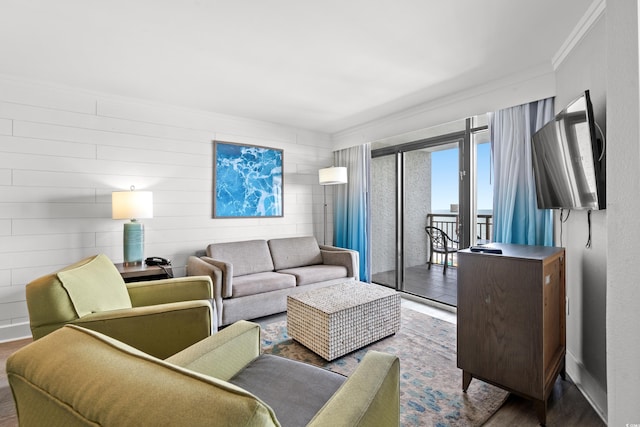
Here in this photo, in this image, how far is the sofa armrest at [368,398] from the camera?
0.85 metres

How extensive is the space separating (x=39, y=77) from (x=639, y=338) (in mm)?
4336

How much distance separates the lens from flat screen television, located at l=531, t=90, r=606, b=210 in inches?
66.6

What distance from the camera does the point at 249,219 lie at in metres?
4.15

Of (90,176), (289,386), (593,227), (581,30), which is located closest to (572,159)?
(593,227)

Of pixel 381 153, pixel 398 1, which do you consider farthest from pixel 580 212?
pixel 381 153

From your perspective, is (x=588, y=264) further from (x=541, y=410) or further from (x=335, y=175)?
(x=335, y=175)

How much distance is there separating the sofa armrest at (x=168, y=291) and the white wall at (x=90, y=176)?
4.55ft

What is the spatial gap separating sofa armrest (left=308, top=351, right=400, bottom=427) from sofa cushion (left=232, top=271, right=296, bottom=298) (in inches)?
87.9

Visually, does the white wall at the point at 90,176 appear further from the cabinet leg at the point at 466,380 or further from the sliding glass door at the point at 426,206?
the cabinet leg at the point at 466,380

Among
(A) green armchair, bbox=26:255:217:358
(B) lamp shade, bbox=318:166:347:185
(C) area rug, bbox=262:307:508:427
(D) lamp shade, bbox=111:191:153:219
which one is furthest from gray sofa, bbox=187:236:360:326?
(A) green armchair, bbox=26:255:217:358

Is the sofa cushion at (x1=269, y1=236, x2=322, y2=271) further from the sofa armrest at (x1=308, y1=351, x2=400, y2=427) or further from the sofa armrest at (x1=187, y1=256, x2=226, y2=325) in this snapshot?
the sofa armrest at (x1=308, y1=351, x2=400, y2=427)

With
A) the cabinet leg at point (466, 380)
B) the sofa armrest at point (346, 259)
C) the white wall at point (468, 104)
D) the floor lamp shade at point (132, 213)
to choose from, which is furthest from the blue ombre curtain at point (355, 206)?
the floor lamp shade at point (132, 213)

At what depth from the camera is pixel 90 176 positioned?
312 cm

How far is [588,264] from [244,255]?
321 cm
